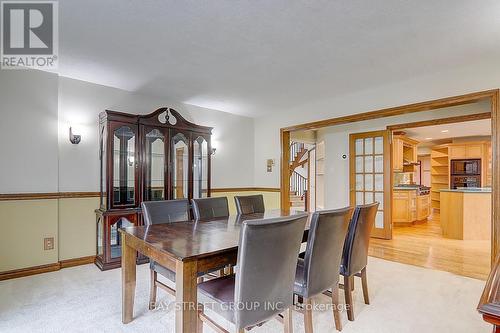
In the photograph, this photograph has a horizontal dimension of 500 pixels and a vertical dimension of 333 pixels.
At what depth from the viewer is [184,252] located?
5.17ft

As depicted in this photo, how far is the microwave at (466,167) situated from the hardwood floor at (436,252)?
121 inches

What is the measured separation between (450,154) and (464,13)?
7.06m

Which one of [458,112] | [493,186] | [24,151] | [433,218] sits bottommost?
[433,218]

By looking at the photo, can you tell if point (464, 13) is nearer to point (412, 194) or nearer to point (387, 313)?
point (387, 313)

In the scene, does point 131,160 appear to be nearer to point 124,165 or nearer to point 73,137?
point 124,165

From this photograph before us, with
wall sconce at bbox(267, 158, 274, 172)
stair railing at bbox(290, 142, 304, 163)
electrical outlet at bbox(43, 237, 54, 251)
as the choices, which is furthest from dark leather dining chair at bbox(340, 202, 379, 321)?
stair railing at bbox(290, 142, 304, 163)

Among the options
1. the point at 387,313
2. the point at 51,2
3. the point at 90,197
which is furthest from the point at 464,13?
the point at 90,197

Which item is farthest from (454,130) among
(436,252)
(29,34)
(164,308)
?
(29,34)

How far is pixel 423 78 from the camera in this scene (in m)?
3.28

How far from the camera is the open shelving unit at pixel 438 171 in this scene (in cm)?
834

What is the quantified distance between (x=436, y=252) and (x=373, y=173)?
5.07 feet

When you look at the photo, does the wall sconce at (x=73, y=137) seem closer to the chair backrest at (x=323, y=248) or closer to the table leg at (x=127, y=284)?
the table leg at (x=127, y=284)

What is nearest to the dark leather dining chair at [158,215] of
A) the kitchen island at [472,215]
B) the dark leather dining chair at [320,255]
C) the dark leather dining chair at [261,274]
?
the dark leather dining chair at [261,274]

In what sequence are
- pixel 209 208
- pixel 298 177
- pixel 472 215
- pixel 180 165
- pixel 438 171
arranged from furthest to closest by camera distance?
pixel 298 177 < pixel 438 171 < pixel 472 215 < pixel 180 165 < pixel 209 208
